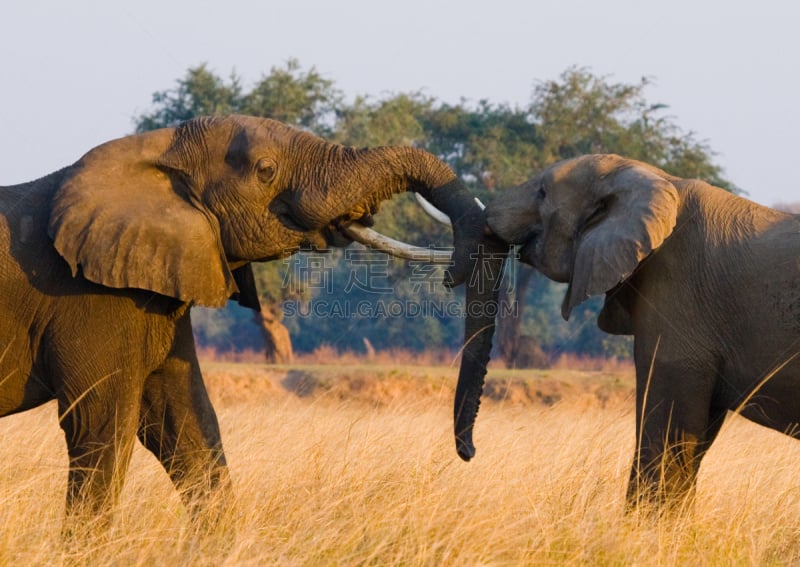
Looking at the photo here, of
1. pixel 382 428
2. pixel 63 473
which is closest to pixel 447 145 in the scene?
pixel 382 428

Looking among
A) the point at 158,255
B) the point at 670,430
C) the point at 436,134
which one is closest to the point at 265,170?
the point at 158,255

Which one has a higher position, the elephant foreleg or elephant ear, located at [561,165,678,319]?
elephant ear, located at [561,165,678,319]

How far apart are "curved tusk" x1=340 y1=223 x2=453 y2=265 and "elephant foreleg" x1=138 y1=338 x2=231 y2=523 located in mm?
1198

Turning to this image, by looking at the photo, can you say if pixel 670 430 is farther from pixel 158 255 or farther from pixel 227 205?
pixel 158 255

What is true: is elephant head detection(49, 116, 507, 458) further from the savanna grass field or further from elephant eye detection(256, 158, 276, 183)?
the savanna grass field

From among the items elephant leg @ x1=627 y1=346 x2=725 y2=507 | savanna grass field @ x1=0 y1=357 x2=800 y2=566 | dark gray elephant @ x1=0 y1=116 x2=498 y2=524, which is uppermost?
dark gray elephant @ x1=0 y1=116 x2=498 y2=524

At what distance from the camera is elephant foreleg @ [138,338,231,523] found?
7.21 meters

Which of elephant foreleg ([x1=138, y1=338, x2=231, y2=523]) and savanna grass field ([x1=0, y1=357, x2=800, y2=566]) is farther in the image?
elephant foreleg ([x1=138, y1=338, x2=231, y2=523])

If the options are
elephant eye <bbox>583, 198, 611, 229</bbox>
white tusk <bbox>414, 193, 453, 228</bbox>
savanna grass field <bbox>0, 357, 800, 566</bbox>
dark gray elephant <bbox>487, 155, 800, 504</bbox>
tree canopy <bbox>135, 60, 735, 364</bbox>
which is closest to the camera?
savanna grass field <bbox>0, 357, 800, 566</bbox>

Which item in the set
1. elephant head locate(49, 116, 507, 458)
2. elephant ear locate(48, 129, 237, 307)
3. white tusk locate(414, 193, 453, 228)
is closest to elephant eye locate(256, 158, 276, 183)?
elephant head locate(49, 116, 507, 458)

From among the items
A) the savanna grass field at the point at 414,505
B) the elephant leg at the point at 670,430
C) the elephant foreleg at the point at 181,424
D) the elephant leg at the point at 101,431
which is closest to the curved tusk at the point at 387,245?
the savanna grass field at the point at 414,505

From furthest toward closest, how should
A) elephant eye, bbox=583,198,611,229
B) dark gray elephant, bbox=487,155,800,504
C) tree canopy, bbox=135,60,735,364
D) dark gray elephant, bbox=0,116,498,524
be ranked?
tree canopy, bbox=135,60,735,364, elephant eye, bbox=583,198,611,229, dark gray elephant, bbox=0,116,498,524, dark gray elephant, bbox=487,155,800,504

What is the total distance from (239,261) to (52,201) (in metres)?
1.10

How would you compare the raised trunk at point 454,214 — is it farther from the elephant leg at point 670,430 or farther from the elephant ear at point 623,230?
the elephant leg at point 670,430
